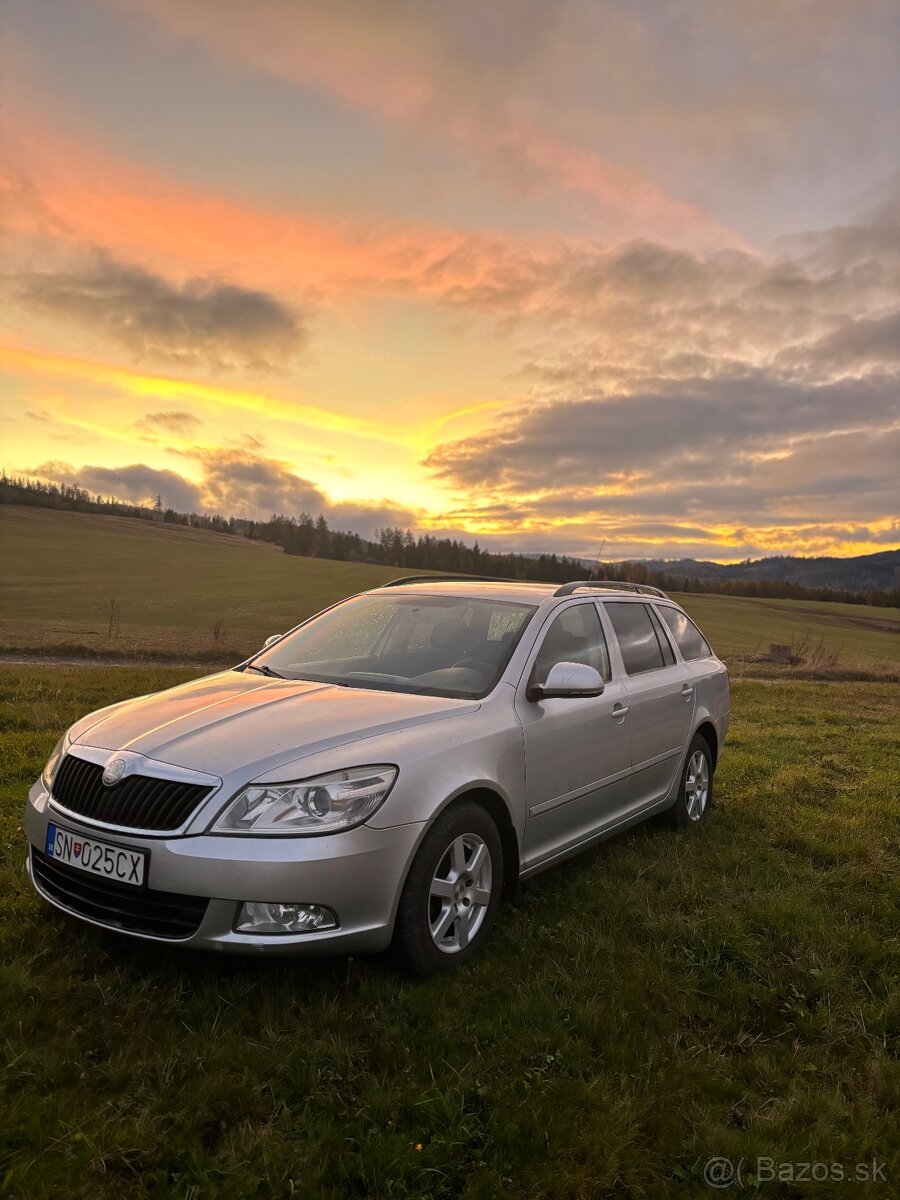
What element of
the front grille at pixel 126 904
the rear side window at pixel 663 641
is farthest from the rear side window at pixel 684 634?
the front grille at pixel 126 904

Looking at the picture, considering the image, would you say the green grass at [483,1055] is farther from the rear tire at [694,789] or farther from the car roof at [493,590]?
the car roof at [493,590]

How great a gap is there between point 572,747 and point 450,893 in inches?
47.5

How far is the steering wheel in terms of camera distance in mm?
4133

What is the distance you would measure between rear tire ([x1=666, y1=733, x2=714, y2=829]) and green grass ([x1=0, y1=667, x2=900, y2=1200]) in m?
1.19

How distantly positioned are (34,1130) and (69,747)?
160cm

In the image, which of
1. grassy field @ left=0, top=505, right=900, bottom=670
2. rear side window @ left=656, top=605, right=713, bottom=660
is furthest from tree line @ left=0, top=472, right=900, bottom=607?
rear side window @ left=656, top=605, right=713, bottom=660

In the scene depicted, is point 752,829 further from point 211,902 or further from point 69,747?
point 69,747

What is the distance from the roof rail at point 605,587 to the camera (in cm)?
498

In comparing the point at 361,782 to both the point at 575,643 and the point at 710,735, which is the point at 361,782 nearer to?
the point at 575,643

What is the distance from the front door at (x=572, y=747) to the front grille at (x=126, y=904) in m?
1.69

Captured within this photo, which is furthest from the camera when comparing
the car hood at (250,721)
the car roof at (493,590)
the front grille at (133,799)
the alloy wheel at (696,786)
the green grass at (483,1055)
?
the alloy wheel at (696,786)

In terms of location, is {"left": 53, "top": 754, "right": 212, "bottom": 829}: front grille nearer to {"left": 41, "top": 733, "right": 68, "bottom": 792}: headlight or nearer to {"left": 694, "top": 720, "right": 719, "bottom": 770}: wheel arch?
{"left": 41, "top": 733, "right": 68, "bottom": 792}: headlight

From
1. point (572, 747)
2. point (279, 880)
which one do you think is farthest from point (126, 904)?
point (572, 747)

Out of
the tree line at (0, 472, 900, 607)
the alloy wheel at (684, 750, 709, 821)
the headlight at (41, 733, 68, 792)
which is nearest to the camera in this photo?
the headlight at (41, 733, 68, 792)
